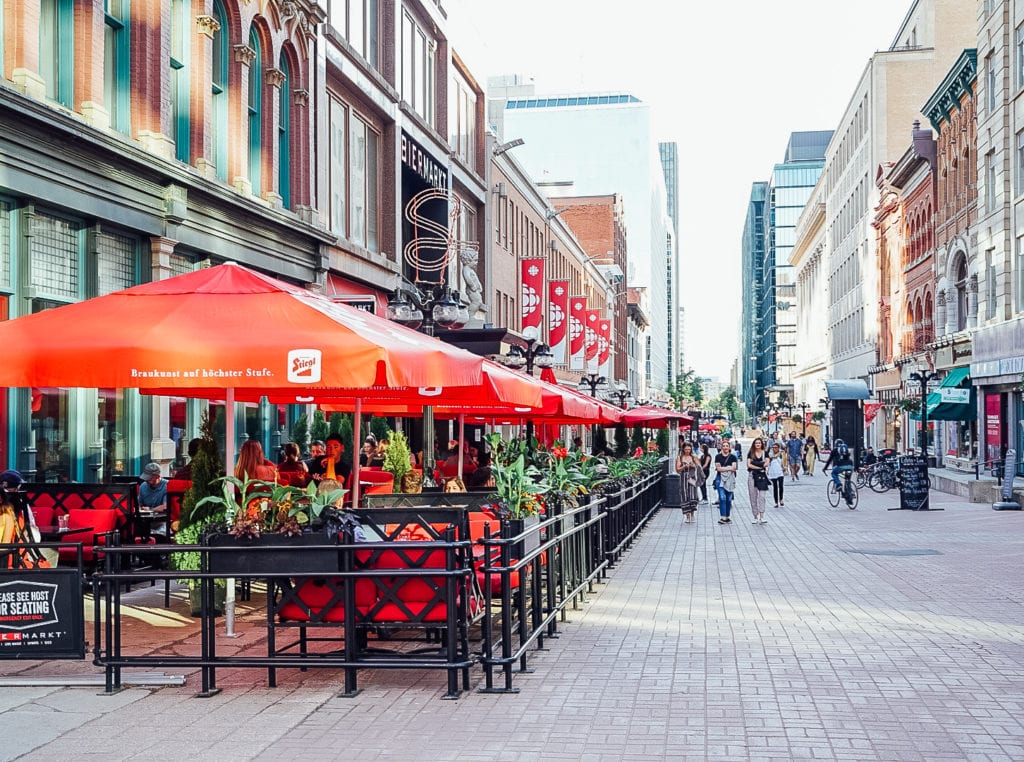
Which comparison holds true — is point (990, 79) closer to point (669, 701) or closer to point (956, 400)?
point (956, 400)

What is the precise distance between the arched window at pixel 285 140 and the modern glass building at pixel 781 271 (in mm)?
135478

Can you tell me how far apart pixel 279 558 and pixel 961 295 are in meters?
44.7

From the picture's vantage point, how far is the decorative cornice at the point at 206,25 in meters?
19.4

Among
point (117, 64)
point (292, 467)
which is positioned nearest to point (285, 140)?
point (117, 64)

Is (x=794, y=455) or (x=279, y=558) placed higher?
(x=279, y=558)

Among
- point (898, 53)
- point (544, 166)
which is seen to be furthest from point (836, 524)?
point (544, 166)

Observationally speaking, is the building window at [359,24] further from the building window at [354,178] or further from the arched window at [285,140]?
the arched window at [285,140]

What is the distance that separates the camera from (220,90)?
68.1ft

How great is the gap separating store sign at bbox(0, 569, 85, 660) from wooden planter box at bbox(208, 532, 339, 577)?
37.1 inches

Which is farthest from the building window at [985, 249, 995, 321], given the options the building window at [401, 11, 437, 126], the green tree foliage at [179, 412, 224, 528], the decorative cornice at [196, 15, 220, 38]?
the green tree foliage at [179, 412, 224, 528]

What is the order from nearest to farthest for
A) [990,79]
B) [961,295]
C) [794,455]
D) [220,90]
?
[220,90]
[990,79]
[961,295]
[794,455]

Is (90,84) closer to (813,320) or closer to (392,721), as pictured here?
(392,721)

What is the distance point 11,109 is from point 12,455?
13.4ft

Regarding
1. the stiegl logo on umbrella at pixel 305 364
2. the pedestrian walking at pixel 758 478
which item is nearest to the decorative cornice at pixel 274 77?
the pedestrian walking at pixel 758 478
